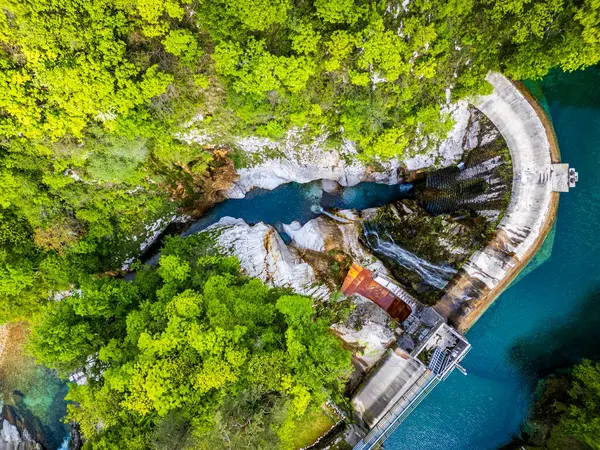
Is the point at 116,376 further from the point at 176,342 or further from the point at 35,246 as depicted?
the point at 35,246

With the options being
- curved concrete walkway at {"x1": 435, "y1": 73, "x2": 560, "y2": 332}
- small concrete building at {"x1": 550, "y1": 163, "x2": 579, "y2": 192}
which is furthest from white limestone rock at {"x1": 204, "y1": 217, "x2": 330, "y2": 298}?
small concrete building at {"x1": 550, "y1": 163, "x2": 579, "y2": 192}

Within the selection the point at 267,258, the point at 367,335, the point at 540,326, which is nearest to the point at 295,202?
the point at 267,258

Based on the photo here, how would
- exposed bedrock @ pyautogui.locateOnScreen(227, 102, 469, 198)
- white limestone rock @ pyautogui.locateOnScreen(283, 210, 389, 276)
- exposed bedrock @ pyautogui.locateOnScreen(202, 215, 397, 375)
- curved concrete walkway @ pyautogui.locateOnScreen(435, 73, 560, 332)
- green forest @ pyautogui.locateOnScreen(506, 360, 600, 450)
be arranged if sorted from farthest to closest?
1. white limestone rock @ pyautogui.locateOnScreen(283, 210, 389, 276)
2. exposed bedrock @ pyautogui.locateOnScreen(227, 102, 469, 198)
3. exposed bedrock @ pyautogui.locateOnScreen(202, 215, 397, 375)
4. curved concrete walkway @ pyautogui.locateOnScreen(435, 73, 560, 332)
5. green forest @ pyautogui.locateOnScreen(506, 360, 600, 450)

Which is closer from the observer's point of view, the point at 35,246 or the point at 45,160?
the point at 45,160

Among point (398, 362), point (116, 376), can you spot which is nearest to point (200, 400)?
point (116, 376)

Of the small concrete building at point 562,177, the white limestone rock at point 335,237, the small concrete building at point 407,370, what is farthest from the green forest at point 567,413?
the white limestone rock at point 335,237

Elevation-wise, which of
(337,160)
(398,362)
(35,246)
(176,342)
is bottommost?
(398,362)

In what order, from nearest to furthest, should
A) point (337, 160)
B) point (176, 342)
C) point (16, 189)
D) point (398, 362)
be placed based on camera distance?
point (176, 342)
point (16, 189)
point (398, 362)
point (337, 160)

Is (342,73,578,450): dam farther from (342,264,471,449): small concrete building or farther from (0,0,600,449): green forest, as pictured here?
(0,0,600,449): green forest
